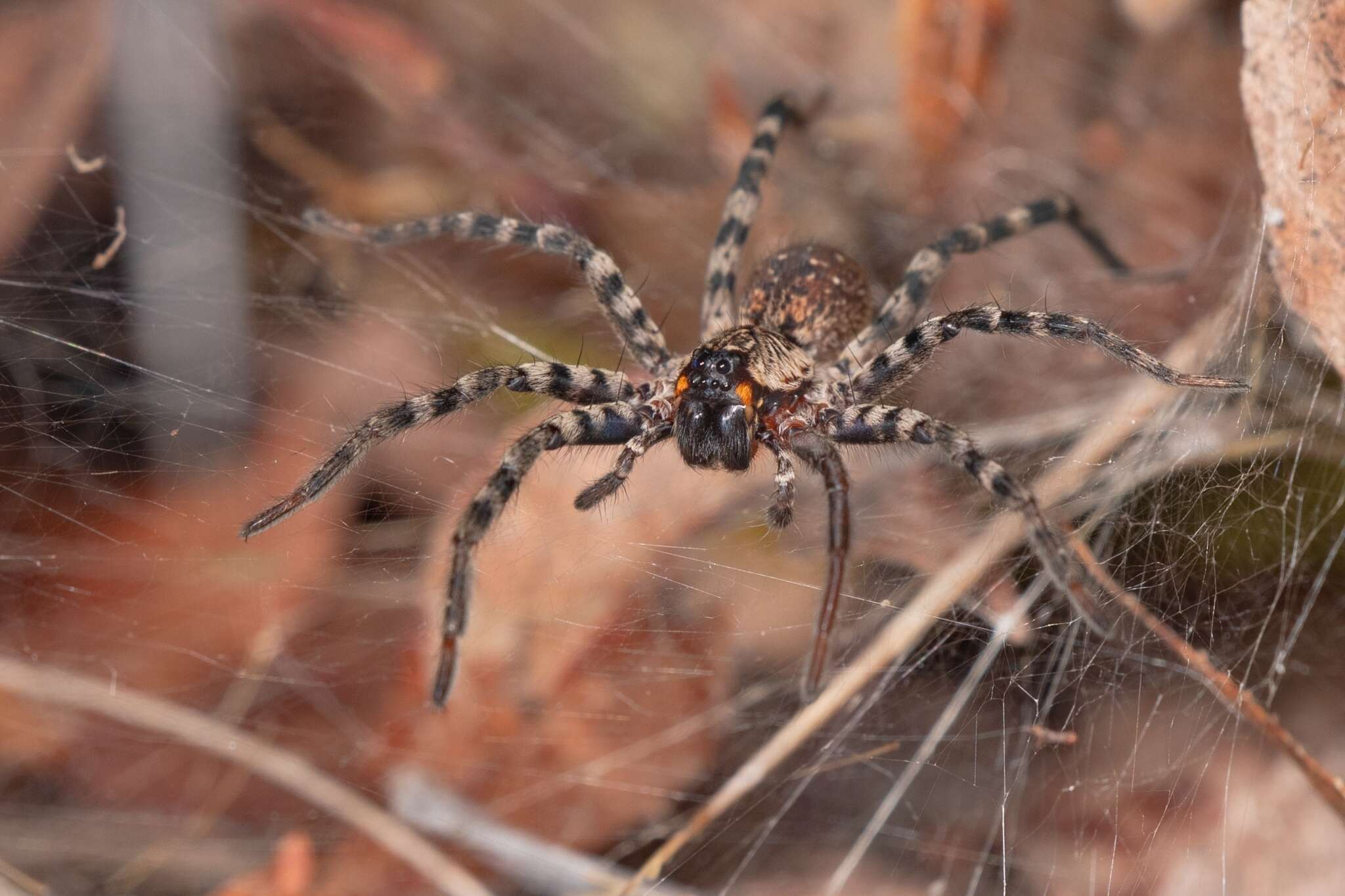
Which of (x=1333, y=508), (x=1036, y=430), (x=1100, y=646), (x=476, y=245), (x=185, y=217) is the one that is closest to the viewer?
(x=1100, y=646)

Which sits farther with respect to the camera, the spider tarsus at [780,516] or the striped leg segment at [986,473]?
the spider tarsus at [780,516]

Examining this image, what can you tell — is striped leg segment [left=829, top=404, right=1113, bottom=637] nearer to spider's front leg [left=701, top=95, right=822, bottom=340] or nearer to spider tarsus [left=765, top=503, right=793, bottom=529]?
spider tarsus [left=765, top=503, right=793, bottom=529]

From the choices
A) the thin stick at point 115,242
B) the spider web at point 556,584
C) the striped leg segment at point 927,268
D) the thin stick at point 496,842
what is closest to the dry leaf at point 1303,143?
the spider web at point 556,584

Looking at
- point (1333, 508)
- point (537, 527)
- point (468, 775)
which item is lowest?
point (468, 775)

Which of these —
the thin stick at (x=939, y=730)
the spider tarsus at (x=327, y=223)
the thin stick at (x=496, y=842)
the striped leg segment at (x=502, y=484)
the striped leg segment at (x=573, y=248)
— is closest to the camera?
the striped leg segment at (x=502, y=484)

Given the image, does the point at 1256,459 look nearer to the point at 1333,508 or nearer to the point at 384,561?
the point at 1333,508

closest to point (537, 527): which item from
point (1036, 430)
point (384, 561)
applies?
point (384, 561)

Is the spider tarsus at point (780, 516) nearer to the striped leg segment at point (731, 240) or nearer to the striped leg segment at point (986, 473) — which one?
the striped leg segment at point (986, 473)
